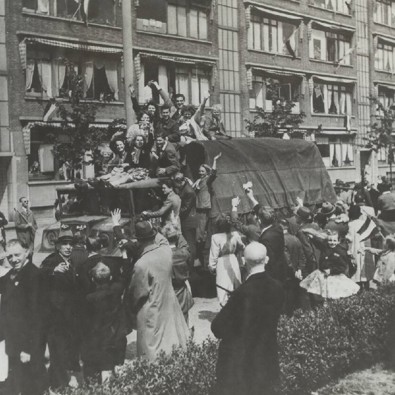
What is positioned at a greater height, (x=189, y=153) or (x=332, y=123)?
(x=332, y=123)

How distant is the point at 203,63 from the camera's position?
29.4 metres

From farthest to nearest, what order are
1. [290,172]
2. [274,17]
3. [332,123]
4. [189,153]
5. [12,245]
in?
[332,123], [274,17], [290,172], [189,153], [12,245]

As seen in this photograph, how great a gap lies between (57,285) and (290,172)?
8.03m

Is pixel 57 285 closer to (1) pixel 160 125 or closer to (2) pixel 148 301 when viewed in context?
(2) pixel 148 301

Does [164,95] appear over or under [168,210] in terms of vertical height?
over

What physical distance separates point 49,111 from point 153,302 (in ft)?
62.5

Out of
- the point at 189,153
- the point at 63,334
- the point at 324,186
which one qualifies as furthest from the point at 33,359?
the point at 324,186

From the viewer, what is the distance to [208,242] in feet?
33.4

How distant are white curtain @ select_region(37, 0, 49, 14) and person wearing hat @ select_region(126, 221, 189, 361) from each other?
2024 cm

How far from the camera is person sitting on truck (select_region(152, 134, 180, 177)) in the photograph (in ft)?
33.1

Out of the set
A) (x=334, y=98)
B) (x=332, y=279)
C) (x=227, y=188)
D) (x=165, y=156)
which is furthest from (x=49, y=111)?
(x=334, y=98)

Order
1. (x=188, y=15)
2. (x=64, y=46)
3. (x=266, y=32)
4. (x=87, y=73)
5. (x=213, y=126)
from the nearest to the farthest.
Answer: (x=213, y=126) → (x=64, y=46) → (x=87, y=73) → (x=188, y=15) → (x=266, y=32)

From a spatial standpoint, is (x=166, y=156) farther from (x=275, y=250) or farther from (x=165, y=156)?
(x=275, y=250)

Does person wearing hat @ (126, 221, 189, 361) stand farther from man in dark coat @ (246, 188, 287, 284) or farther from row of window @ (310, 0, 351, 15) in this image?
row of window @ (310, 0, 351, 15)
